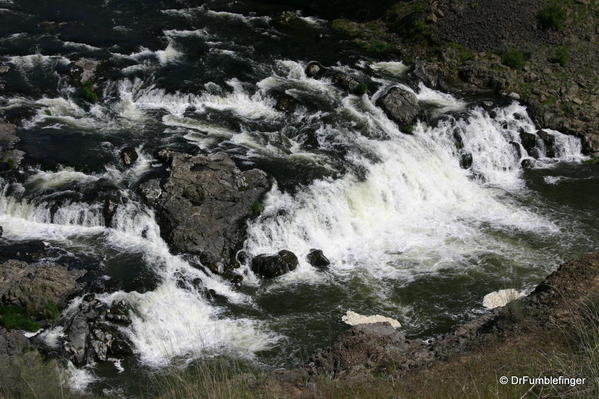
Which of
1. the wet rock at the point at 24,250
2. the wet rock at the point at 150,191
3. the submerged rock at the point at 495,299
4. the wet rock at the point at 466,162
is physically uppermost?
the wet rock at the point at 466,162

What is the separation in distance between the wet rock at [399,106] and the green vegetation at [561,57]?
805 centimetres

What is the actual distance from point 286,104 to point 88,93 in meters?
7.66

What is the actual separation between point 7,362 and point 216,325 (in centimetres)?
625

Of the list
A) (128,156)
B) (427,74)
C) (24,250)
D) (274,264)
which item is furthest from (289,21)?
(24,250)

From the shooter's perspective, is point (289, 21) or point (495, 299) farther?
point (289, 21)

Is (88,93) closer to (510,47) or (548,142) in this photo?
(548,142)

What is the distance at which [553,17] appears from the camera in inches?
1204

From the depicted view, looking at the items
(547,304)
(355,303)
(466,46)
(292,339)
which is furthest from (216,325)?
(466,46)

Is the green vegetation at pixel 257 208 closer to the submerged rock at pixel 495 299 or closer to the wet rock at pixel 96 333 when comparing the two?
the wet rock at pixel 96 333

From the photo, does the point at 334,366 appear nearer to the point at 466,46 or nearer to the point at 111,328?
the point at 111,328

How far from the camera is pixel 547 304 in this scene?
13.3 metres

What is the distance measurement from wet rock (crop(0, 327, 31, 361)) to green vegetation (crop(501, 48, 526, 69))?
23471 mm

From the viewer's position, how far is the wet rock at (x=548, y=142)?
26062 mm

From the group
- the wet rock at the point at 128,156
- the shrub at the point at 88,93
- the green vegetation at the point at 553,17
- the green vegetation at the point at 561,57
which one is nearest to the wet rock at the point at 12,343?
the wet rock at the point at 128,156
